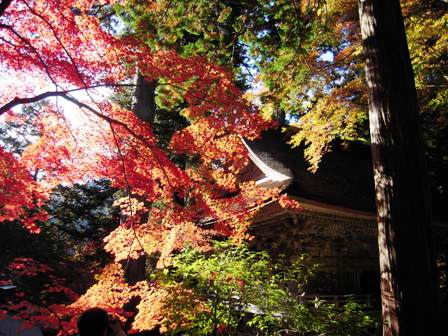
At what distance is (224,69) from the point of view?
20.6 ft

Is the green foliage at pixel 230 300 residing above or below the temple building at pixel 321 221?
below

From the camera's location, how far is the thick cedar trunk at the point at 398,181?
2400 millimetres

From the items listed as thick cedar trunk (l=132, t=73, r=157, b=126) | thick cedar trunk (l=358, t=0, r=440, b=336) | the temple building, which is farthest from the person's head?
thick cedar trunk (l=132, t=73, r=157, b=126)

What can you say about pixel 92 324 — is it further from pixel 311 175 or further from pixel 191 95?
pixel 311 175

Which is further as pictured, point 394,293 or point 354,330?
point 354,330

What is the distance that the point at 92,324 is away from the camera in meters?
2.41

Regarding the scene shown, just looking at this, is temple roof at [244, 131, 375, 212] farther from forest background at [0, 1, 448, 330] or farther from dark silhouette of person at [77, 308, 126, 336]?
dark silhouette of person at [77, 308, 126, 336]

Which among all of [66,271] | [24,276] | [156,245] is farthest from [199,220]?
[24,276]

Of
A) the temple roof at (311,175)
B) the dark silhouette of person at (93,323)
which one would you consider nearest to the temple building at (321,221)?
the temple roof at (311,175)

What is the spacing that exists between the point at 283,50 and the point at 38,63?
4.29 m

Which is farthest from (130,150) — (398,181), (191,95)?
(398,181)

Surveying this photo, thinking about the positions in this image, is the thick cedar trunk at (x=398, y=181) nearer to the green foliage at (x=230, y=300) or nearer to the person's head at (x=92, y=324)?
the person's head at (x=92, y=324)

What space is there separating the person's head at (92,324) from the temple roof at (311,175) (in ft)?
16.0

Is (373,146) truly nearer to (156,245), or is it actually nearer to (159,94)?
(159,94)
